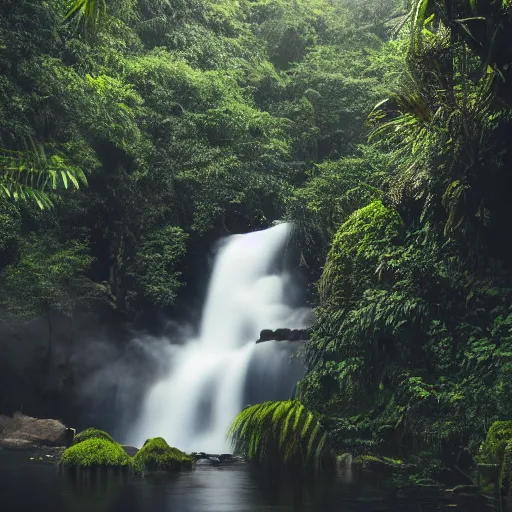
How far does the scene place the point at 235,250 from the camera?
2709 centimetres

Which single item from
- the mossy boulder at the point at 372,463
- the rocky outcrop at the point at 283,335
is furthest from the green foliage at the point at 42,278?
the mossy boulder at the point at 372,463

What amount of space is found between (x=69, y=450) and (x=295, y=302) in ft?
37.3

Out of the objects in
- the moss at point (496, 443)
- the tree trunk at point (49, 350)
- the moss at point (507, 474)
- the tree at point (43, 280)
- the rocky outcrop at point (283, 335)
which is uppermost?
the tree at point (43, 280)

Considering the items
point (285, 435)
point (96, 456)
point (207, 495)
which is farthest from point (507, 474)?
point (96, 456)

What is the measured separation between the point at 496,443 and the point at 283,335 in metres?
10.8

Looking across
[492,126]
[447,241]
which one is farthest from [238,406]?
[492,126]

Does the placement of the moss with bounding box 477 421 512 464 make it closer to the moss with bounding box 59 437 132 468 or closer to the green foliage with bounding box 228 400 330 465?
the green foliage with bounding box 228 400 330 465

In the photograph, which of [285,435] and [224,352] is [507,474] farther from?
[224,352]

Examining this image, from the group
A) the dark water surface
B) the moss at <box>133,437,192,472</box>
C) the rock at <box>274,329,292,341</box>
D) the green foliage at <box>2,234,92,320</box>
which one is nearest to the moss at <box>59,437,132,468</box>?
the moss at <box>133,437,192,472</box>

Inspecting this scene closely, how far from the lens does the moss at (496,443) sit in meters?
11.3

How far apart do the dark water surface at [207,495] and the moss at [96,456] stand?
0.47 meters

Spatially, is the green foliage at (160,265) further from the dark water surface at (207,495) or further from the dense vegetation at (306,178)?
the dark water surface at (207,495)

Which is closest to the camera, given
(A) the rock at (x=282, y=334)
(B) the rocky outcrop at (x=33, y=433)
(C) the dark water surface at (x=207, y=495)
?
(C) the dark water surface at (x=207, y=495)

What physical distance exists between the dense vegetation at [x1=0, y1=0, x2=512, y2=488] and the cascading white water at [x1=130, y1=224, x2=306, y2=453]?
1.13 m
